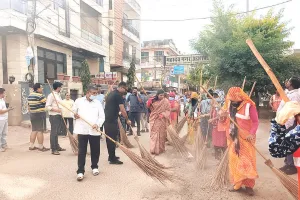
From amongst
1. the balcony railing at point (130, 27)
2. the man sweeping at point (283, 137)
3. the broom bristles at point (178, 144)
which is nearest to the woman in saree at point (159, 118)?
the broom bristles at point (178, 144)

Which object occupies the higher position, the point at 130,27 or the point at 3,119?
the point at 130,27

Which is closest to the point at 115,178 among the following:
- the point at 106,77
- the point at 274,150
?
the point at 274,150

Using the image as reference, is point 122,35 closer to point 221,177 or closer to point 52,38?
point 52,38

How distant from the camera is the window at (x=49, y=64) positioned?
42.3ft

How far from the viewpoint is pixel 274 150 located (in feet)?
6.31

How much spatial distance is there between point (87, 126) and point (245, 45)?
9225 millimetres

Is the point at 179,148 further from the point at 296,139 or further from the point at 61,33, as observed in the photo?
the point at 61,33

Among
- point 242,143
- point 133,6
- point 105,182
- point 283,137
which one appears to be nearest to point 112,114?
point 105,182

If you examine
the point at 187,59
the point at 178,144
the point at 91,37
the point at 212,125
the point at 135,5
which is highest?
the point at 135,5

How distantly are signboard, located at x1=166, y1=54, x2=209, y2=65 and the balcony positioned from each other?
782 centimetres

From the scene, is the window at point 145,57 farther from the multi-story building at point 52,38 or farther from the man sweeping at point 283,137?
the man sweeping at point 283,137

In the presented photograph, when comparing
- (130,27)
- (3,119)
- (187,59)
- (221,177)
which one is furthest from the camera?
(130,27)

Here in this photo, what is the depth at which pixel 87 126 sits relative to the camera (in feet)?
13.6

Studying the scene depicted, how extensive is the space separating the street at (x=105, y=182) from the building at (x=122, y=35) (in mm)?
14272
